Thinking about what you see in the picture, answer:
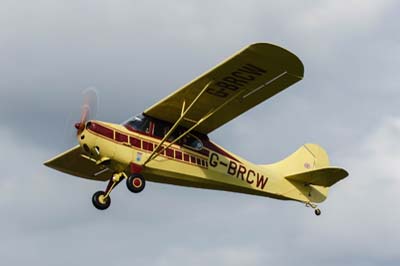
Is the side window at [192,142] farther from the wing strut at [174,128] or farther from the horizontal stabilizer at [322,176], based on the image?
the horizontal stabilizer at [322,176]

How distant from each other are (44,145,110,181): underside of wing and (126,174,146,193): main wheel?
3.92m

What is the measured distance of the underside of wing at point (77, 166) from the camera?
27.7 meters

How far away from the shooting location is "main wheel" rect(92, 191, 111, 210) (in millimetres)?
24672

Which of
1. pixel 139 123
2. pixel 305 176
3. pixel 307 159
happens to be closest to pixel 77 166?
pixel 139 123

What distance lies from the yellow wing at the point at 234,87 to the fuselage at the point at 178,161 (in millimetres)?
570

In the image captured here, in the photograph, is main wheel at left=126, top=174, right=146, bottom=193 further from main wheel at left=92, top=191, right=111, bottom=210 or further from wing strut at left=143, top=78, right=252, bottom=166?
main wheel at left=92, top=191, right=111, bottom=210

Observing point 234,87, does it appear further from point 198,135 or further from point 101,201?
point 101,201

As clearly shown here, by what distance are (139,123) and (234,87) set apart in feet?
7.90

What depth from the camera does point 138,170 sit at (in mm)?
24250

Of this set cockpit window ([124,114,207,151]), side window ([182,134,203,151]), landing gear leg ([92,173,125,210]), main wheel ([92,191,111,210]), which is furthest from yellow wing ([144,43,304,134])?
main wheel ([92,191,111,210])

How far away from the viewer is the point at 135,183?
23844mm

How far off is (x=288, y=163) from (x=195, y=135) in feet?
13.3

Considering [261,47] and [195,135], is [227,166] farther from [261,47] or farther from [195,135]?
[261,47]

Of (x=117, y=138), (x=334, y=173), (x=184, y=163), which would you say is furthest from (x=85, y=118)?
(x=334, y=173)
